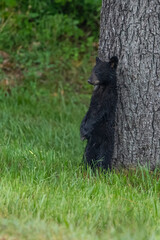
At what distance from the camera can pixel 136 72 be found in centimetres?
370

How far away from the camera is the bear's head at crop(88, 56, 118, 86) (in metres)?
3.49

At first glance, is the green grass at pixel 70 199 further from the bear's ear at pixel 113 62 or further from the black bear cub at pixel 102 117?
the bear's ear at pixel 113 62

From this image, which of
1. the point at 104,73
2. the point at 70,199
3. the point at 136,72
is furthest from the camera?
the point at 136,72

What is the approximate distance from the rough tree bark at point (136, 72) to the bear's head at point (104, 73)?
16 cm

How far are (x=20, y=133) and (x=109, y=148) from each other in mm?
1954

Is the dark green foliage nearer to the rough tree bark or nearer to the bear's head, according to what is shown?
the rough tree bark

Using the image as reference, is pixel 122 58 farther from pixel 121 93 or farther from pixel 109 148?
pixel 109 148

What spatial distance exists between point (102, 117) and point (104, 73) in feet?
1.29

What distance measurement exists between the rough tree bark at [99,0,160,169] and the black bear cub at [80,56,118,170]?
17 centimetres

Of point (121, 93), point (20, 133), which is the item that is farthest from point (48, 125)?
point (121, 93)

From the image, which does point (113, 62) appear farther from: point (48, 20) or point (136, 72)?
point (48, 20)

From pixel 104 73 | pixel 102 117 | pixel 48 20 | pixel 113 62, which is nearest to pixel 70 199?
pixel 102 117

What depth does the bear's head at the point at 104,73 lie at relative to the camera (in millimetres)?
3494

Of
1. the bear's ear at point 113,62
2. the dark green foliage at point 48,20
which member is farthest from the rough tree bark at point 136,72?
the dark green foliage at point 48,20
